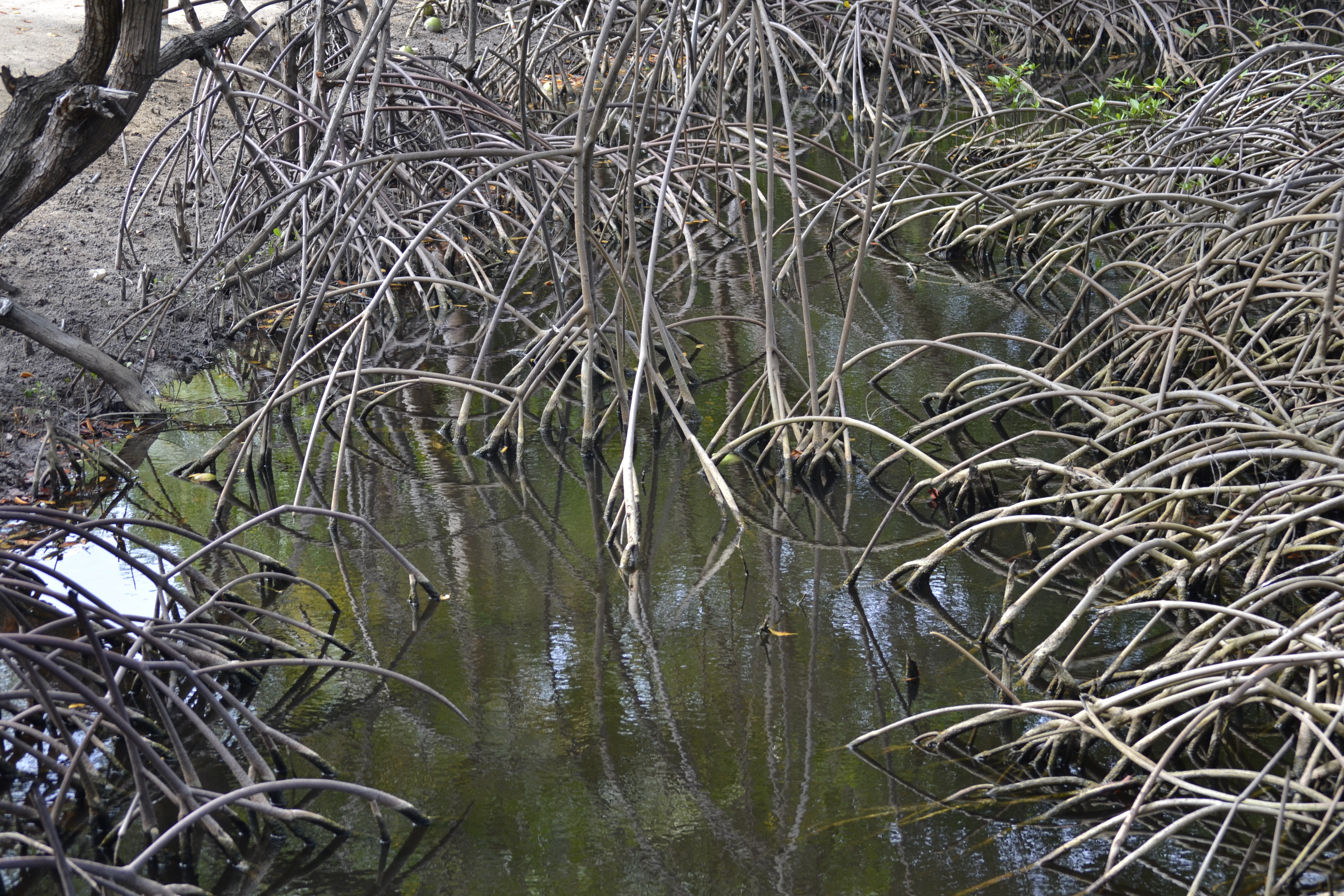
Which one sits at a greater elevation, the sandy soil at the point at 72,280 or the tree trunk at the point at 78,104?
the sandy soil at the point at 72,280

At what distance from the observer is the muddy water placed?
2623mm

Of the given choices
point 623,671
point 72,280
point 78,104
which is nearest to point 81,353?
point 78,104

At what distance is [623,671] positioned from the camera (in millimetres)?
3371

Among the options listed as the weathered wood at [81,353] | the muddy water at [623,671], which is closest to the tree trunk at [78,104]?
the weathered wood at [81,353]

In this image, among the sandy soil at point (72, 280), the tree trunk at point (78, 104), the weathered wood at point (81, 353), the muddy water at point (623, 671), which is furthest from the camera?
the sandy soil at point (72, 280)

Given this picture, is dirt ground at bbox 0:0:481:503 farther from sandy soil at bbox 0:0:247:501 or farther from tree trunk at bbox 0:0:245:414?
tree trunk at bbox 0:0:245:414

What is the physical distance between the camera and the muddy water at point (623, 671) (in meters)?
2.62

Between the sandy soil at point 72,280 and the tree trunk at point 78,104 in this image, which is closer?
the tree trunk at point 78,104

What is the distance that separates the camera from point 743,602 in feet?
12.2

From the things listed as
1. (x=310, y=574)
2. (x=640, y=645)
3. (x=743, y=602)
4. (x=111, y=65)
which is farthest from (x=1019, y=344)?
(x=111, y=65)

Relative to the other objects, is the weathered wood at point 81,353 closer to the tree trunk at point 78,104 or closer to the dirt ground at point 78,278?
the dirt ground at point 78,278

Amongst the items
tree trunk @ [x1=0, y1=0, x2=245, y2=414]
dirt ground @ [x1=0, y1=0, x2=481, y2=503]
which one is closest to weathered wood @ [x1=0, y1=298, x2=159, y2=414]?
dirt ground @ [x1=0, y1=0, x2=481, y2=503]

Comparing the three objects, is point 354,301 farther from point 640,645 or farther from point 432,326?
point 640,645

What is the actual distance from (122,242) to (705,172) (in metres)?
3.01
